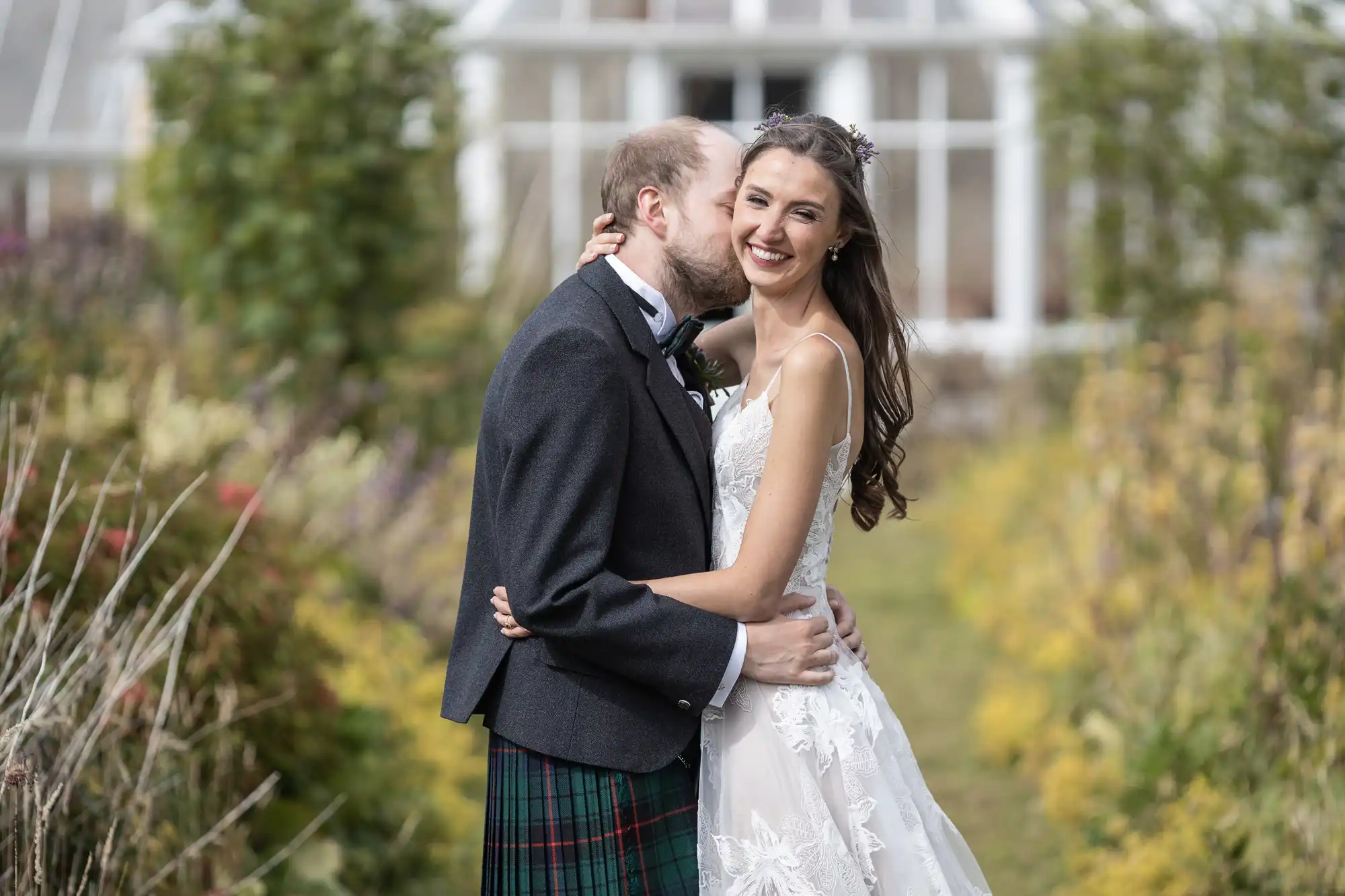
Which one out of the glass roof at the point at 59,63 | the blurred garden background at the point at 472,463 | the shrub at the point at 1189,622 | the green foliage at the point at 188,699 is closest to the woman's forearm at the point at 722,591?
the blurred garden background at the point at 472,463

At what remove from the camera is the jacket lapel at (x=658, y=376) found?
228 cm

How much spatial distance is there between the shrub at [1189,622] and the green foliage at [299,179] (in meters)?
3.65

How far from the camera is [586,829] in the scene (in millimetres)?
2305

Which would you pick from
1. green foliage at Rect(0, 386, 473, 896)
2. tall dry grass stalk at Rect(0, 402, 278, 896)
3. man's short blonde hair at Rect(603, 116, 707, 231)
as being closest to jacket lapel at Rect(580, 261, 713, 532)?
man's short blonde hair at Rect(603, 116, 707, 231)

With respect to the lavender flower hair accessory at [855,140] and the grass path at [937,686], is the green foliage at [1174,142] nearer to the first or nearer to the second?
the grass path at [937,686]

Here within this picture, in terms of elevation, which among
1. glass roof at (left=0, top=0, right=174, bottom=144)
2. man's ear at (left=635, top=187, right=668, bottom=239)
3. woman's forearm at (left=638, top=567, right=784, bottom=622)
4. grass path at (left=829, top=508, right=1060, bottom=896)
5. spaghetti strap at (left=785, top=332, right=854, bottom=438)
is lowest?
grass path at (left=829, top=508, right=1060, bottom=896)

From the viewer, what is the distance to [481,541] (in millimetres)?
2408

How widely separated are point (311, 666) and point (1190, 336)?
613 centimetres

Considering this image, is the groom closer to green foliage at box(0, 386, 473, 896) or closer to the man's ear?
the man's ear

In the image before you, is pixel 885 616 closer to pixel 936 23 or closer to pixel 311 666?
pixel 311 666

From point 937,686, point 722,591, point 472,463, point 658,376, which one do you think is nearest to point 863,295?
point 658,376

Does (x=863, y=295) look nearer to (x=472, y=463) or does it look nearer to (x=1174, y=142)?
(x=472, y=463)

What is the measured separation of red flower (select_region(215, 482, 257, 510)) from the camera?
12.8ft

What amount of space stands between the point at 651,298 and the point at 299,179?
17.8ft
